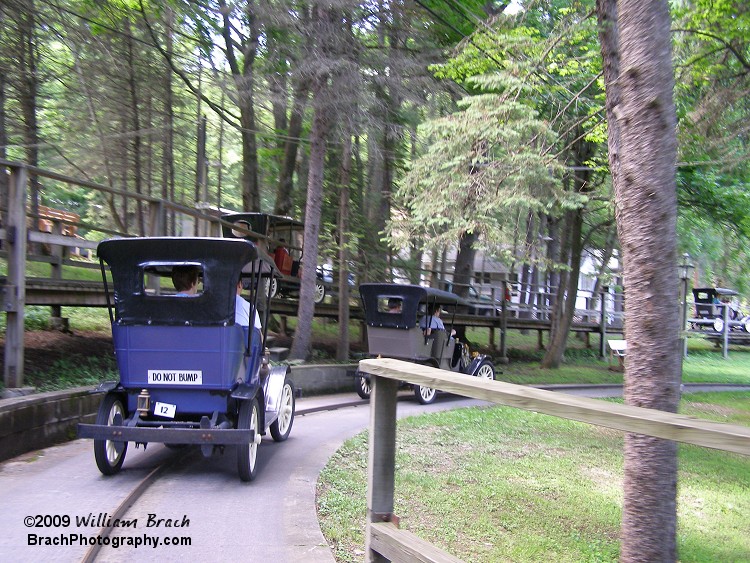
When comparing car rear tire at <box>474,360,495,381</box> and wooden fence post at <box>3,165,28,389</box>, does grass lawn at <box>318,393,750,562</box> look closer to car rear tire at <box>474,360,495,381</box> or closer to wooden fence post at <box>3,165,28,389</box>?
wooden fence post at <box>3,165,28,389</box>

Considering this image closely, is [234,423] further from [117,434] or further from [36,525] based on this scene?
[36,525]

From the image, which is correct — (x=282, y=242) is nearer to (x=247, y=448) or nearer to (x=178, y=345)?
(x=178, y=345)

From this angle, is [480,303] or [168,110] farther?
[480,303]

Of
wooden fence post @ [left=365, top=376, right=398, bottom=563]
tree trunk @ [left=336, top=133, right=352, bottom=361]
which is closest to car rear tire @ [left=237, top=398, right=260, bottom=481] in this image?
wooden fence post @ [left=365, top=376, right=398, bottom=563]

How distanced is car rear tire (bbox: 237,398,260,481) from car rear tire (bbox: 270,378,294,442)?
1.43 meters

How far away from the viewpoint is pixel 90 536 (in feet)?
16.1

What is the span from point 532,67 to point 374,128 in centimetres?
637

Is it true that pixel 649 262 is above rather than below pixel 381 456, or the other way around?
above

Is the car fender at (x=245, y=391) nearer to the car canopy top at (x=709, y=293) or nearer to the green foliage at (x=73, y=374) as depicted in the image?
the green foliage at (x=73, y=374)

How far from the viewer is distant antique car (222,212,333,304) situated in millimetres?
17389

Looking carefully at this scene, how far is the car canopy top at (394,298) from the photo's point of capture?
13.9 metres

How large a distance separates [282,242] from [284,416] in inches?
379

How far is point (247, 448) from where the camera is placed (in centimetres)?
642

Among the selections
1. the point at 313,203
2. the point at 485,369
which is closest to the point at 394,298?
the point at 313,203
